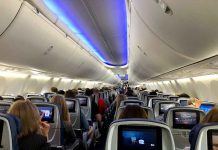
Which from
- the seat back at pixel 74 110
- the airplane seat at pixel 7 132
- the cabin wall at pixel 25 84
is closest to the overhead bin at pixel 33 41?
the seat back at pixel 74 110

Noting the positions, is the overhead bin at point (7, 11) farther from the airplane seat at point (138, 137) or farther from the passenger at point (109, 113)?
the passenger at point (109, 113)

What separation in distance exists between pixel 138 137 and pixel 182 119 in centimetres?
237

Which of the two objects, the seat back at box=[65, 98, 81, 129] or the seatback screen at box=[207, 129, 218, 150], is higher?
the seat back at box=[65, 98, 81, 129]

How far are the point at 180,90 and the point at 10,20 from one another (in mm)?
16877

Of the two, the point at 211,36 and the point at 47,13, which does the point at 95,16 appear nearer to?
the point at 47,13

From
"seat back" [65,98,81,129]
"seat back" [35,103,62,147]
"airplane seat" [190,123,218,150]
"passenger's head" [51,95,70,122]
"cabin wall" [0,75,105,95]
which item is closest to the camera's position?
"airplane seat" [190,123,218,150]

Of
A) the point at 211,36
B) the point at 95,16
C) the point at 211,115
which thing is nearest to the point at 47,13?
the point at 95,16

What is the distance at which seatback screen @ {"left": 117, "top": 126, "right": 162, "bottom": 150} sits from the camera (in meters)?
3.35

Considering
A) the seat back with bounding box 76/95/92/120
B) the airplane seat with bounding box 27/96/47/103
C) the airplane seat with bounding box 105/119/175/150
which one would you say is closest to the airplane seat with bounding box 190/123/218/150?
the airplane seat with bounding box 105/119/175/150

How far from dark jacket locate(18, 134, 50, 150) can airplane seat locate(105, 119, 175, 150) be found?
1.09 meters

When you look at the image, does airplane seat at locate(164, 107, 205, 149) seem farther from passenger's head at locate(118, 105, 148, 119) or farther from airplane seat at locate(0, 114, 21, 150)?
airplane seat at locate(0, 114, 21, 150)

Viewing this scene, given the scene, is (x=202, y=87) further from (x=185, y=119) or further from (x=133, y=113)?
(x=133, y=113)

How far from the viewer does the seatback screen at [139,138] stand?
335 cm

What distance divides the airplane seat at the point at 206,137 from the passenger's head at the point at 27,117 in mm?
2025
